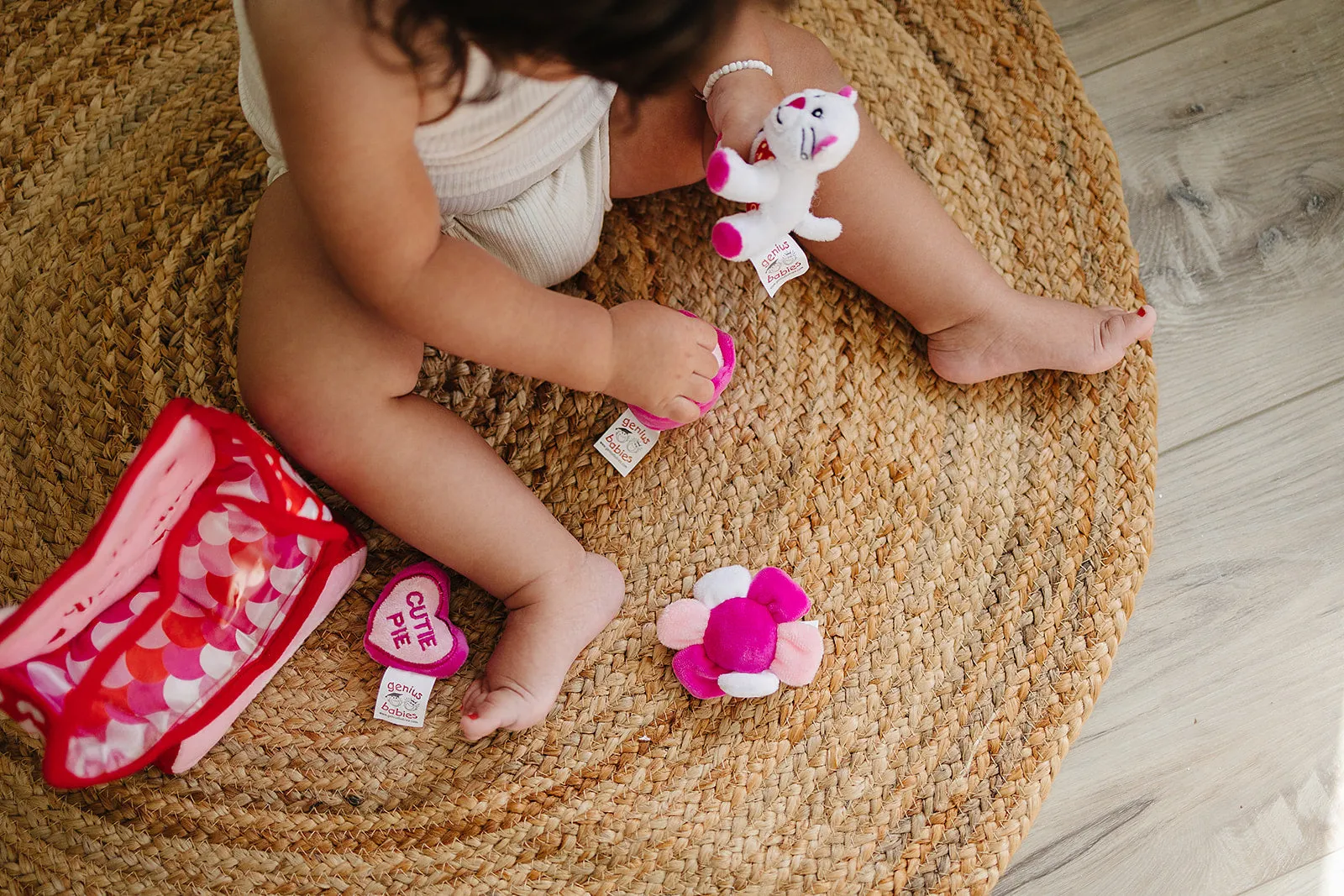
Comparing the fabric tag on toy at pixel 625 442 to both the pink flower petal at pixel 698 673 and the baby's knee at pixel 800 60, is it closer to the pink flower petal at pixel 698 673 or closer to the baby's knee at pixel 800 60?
the pink flower petal at pixel 698 673

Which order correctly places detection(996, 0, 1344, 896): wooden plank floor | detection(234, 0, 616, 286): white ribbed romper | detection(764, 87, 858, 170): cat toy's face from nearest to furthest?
detection(764, 87, 858, 170): cat toy's face
detection(234, 0, 616, 286): white ribbed romper
detection(996, 0, 1344, 896): wooden plank floor

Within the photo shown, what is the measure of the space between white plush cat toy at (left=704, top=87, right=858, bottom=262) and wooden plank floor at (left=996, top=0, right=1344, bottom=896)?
544mm

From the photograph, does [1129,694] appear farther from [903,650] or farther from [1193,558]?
[903,650]

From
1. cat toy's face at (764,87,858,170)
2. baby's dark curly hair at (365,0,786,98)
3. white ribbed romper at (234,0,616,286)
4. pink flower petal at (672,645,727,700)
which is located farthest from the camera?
pink flower petal at (672,645,727,700)

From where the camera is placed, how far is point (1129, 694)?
0.92 meters

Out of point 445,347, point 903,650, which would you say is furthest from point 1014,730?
A: point 445,347

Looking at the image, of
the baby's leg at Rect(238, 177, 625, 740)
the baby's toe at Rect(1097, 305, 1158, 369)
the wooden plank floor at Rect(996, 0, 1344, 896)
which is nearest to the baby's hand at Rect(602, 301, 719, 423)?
the baby's leg at Rect(238, 177, 625, 740)

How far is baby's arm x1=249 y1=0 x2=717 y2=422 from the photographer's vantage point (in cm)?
56

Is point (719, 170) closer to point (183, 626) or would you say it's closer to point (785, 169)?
point (785, 169)

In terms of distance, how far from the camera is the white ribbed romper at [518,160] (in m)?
0.67

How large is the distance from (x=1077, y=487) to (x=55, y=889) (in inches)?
33.8

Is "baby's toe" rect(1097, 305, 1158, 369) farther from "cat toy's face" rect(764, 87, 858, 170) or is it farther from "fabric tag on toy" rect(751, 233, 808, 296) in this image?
"cat toy's face" rect(764, 87, 858, 170)

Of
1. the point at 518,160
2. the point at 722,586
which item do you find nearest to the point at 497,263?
the point at 518,160

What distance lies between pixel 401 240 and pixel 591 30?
0.64 ft
